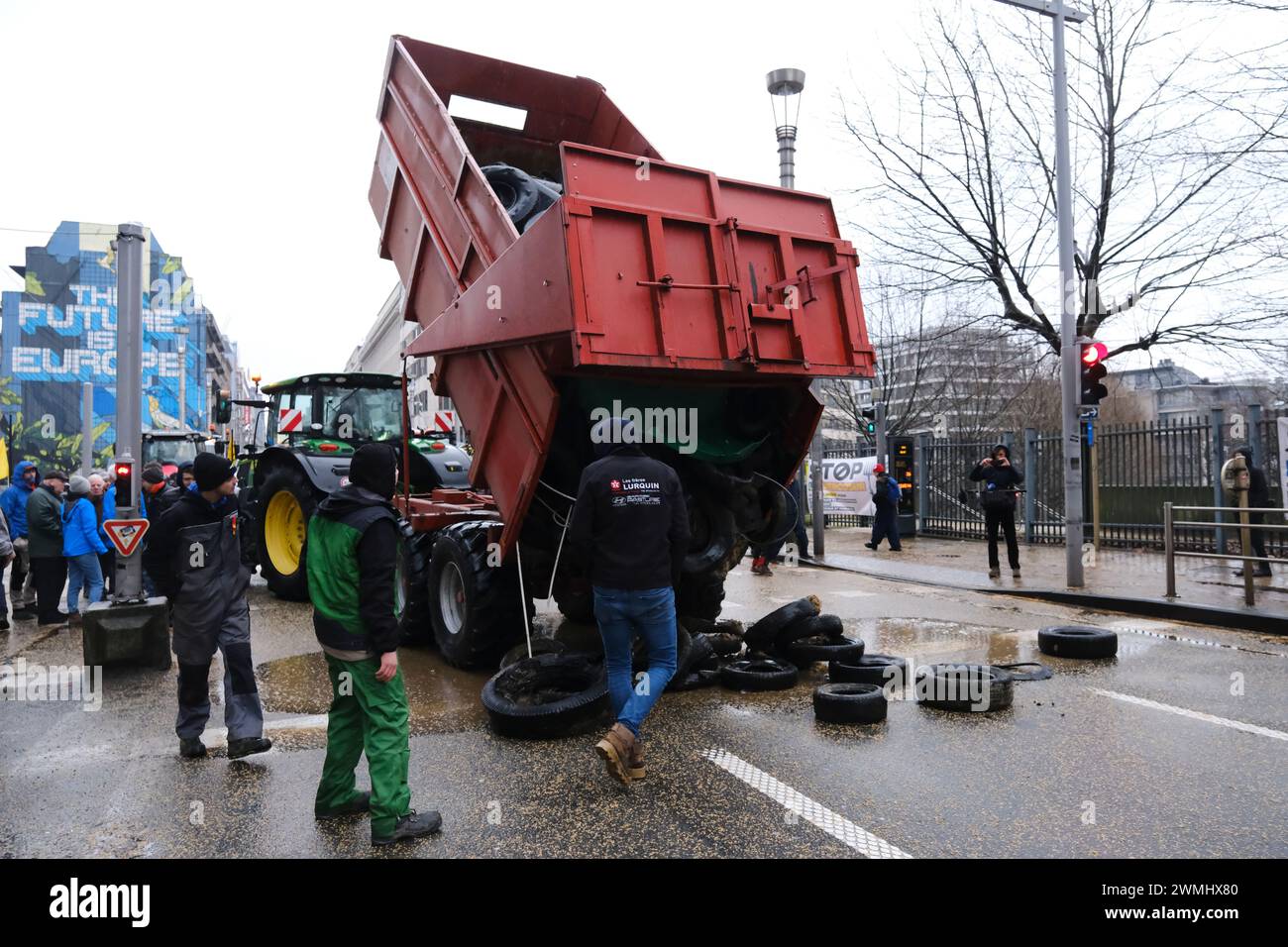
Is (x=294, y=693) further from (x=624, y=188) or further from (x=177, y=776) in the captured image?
(x=624, y=188)

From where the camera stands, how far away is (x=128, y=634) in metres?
7.37

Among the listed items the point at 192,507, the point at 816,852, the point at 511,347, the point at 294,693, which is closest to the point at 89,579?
the point at 294,693

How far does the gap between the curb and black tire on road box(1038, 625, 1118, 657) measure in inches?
101

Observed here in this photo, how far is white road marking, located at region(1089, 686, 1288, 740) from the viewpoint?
17.2 feet

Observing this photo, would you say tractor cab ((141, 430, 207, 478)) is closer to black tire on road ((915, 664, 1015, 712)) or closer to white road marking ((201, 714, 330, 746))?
white road marking ((201, 714, 330, 746))

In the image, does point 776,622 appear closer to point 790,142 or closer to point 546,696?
point 546,696

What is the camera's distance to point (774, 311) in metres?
6.07

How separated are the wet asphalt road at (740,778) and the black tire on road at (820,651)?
6.7 inches

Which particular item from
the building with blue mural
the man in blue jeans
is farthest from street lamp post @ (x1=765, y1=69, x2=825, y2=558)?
the building with blue mural

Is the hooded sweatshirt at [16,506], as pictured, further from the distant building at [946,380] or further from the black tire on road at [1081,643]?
the distant building at [946,380]

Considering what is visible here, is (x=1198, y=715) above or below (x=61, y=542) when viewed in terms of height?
below

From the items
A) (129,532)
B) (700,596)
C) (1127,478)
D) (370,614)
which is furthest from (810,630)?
(1127,478)

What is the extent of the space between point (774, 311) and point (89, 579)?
886 centimetres

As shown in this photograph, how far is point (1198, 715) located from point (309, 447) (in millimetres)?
9232
